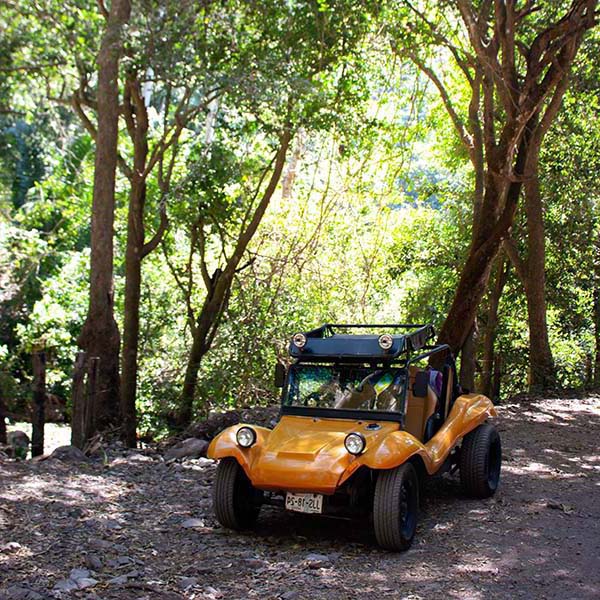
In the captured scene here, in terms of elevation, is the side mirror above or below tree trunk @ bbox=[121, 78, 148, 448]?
below

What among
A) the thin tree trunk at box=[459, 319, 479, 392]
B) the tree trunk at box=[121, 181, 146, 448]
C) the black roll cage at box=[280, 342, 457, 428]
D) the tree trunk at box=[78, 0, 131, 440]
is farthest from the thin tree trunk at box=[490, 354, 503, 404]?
the black roll cage at box=[280, 342, 457, 428]

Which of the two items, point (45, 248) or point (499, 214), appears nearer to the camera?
point (499, 214)

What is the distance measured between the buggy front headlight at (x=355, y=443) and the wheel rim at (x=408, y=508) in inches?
19.2

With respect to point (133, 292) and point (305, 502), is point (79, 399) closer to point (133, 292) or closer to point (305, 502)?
point (133, 292)

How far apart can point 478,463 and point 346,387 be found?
159cm

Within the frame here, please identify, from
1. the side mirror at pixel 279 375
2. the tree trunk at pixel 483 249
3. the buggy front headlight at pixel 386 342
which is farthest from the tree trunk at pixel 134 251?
the buggy front headlight at pixel 386 342

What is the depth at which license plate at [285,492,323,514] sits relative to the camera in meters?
6.29

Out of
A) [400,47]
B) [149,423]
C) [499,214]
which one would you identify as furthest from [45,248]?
[499,214]

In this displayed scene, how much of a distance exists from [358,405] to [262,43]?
814 centimetres

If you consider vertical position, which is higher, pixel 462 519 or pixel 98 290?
pixel 98 290

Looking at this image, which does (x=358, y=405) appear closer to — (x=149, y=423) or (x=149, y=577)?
(x=149, y=577)

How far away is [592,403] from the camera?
1498 cm

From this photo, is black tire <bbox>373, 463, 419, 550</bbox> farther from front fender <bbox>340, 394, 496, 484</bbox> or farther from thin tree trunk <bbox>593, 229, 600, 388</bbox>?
thin tree trunk <bbox>593, 229, 600, 388</bbox>

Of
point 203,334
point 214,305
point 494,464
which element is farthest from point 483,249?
point 203,334
